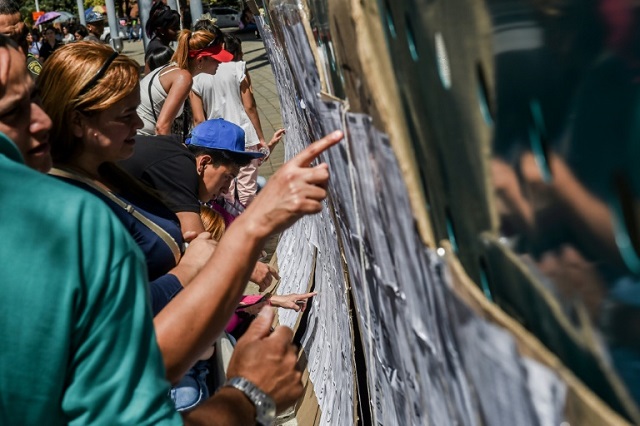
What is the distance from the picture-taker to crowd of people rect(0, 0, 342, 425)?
3.70 feet

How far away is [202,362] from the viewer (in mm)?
2631

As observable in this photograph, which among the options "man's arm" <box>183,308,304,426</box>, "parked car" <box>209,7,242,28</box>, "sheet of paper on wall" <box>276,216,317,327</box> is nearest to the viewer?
"man's arm" <box>183,308,304,426</box>

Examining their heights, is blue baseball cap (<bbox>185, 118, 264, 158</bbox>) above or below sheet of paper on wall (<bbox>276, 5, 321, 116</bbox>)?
below

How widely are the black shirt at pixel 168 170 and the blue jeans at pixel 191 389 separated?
0.59 meters

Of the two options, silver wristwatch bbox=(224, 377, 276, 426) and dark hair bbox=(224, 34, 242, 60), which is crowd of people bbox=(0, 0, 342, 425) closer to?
silver wristwatch bbox=(224, 377, 276, 426)

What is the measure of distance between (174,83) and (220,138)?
1293mm

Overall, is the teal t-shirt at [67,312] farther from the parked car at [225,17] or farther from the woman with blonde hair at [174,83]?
the parked car at [225,17]

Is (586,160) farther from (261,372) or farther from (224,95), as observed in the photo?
(224,95)

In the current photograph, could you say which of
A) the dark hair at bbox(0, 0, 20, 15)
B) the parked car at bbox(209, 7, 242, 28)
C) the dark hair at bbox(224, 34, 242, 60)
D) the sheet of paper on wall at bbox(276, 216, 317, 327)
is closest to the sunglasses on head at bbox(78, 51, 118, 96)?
the sheet of paper on wall at bbox(276, 216, 317, 327)

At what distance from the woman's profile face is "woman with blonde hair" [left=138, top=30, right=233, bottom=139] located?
7.42 feet

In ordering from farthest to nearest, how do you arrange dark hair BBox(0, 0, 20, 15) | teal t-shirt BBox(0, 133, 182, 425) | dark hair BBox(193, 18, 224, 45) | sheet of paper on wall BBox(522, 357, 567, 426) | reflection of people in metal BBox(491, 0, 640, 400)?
dark hair BBox(193, 18, 224, 45) < dark hair BBox(0, 0, 20, 15) < teal t-shirt BBox(0, 133, 182, 425) < sheet of paper on wall BBox(522, 357, 567, 426) < reflection of people in metal BBox(491, 0, 640, 400)

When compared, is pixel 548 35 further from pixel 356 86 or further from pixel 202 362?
pixel 202 362

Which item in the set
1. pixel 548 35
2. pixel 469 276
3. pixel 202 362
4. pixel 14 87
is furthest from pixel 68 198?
pixel 202 362

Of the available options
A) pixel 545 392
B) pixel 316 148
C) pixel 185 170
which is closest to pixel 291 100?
pixel 185 170
